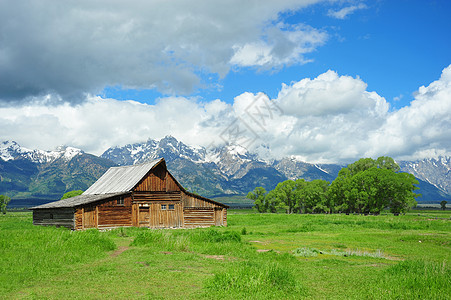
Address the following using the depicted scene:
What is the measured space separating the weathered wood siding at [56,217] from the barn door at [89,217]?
140 centimetres

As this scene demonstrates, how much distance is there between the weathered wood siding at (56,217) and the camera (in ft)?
142

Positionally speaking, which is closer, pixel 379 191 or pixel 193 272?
pixel 193 272

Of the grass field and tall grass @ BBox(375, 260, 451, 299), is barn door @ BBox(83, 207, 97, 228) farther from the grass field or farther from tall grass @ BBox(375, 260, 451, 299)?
tall grass @ BBox(375, 260, 451, 299)

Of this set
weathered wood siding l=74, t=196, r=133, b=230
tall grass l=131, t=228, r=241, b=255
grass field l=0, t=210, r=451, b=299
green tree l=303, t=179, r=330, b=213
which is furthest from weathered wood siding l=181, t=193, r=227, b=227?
green tree l=303, t=179, r=330, b=213

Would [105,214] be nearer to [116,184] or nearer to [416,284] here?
[116,184]

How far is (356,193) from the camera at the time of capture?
88.9 m

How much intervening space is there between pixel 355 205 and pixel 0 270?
299ft

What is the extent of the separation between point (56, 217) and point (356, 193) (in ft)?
226

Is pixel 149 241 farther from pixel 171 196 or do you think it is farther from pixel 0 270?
pixel 171 196

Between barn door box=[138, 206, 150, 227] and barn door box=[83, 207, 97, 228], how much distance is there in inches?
235

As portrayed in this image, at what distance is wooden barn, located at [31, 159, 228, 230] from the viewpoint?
44316 millimetres

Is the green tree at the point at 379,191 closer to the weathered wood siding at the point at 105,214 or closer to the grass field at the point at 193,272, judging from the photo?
the weathered wood siding at the point at 105,214

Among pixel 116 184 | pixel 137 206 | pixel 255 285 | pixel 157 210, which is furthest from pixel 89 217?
pixel 255 285

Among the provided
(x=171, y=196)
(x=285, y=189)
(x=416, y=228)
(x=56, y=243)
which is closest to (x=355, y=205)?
(x=285, y=189)
